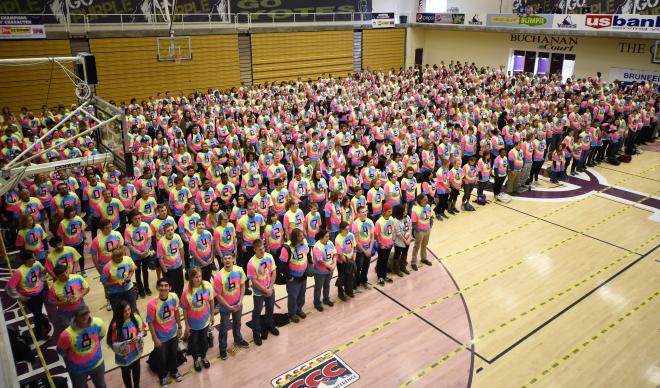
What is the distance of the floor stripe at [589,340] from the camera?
7.21m

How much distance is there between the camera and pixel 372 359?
24.6 feet

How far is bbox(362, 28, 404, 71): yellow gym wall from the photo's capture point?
106 feet

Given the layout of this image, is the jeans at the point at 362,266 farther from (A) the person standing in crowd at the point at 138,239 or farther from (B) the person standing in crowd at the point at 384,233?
(A) the person standing in crowd at the point at 138,239

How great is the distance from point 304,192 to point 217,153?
3.59 metres

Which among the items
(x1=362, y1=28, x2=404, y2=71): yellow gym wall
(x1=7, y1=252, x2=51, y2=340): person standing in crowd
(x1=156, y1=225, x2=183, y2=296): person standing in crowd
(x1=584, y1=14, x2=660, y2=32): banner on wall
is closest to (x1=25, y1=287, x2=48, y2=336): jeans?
(x1=7, y1=252, x2=51, y2=340): person standing in crowd

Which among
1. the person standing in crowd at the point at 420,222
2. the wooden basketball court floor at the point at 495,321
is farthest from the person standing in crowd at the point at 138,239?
the person standing in crowd at the point at 420,222

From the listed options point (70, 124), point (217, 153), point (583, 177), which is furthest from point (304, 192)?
point (583, 177)

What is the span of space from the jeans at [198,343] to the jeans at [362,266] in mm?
3290

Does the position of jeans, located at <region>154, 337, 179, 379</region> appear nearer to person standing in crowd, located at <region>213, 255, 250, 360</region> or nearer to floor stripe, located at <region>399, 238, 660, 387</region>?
person standing in crowd, located at <region>213, 255, 250, 360</region>

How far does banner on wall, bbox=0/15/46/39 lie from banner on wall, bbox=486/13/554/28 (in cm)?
2453

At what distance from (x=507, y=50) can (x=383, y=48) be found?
8.43 m

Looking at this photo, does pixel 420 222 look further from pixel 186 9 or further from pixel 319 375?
pixel 186 9

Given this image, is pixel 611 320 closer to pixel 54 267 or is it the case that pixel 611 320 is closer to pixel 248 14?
pixel 54 267

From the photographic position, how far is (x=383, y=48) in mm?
33438
